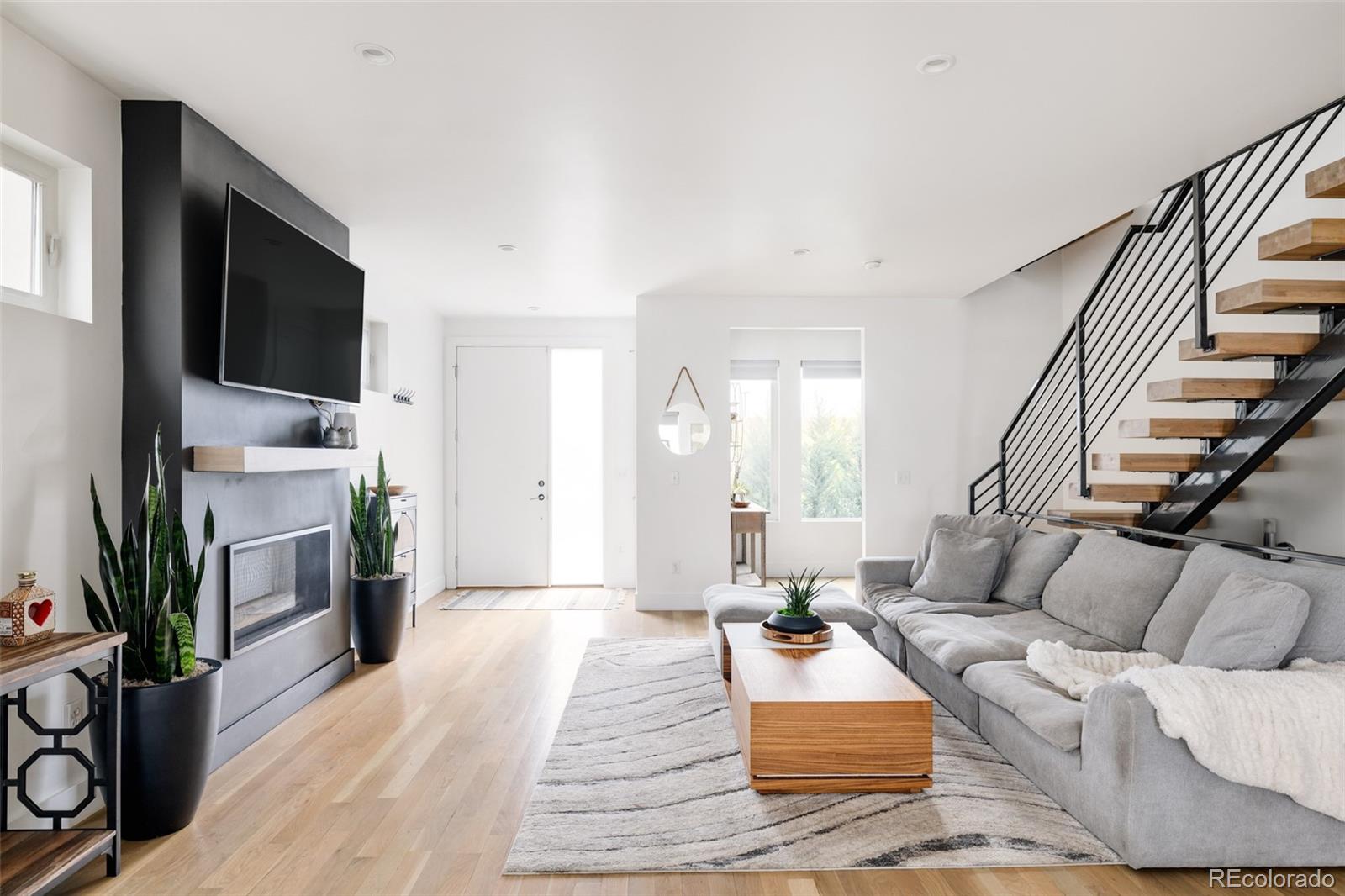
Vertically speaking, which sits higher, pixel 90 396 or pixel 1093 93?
pixel 1093 93

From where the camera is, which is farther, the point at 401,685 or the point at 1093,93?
the point at 401,685

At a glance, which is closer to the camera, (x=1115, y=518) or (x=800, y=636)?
(x=800, y=636)

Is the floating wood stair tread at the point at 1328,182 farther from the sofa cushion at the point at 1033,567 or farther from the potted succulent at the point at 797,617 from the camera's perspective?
the potted succulent at the point at 797,617

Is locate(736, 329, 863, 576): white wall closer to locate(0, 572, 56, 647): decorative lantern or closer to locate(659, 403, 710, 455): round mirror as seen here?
locate(659, 403, 710, 455): round mirror

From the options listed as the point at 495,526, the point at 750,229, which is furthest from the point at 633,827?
the point at 495,526

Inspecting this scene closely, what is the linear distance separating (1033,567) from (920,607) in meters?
0.68

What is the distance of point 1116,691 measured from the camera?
233cm

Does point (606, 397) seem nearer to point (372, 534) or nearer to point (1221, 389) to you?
point (372, 534)

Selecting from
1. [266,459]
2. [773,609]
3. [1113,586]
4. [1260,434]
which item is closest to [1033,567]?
[1113,586]

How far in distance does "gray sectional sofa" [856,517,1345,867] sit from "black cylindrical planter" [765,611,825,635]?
1.85 feet

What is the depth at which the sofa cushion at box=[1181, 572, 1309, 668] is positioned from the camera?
2.47 meters

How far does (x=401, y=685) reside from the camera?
421 centimetres

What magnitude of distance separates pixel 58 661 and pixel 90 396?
1.04 m

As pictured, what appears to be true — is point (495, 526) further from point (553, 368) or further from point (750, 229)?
point (750, 229)
